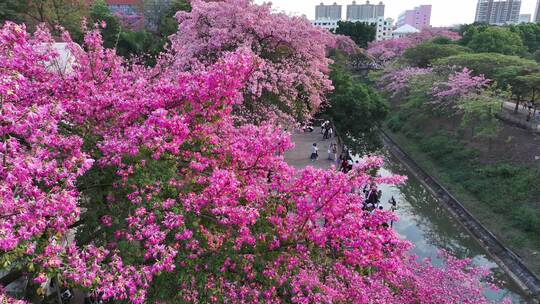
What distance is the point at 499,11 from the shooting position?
14212 cm

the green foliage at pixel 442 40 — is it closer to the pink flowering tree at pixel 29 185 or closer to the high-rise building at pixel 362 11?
the pink flowering tree at pixel 29 185

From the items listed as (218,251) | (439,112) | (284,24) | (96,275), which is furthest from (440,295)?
(439,112)

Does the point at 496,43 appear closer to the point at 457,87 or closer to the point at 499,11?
the point at 457,87

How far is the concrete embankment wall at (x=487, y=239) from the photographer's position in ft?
47.0

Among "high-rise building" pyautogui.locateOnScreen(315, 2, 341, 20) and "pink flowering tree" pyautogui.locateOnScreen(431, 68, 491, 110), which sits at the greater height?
"high-rise building" pyautogui.locateOnScreen(315, 2, 341, 20)

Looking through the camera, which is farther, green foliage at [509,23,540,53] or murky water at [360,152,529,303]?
green foliage at [509,23,540,53]

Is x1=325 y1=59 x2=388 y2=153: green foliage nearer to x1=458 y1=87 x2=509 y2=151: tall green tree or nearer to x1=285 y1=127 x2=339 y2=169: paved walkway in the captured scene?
x1=285 y1=127 x2=339 y2=169: paved walkway

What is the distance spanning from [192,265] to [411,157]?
25162mm

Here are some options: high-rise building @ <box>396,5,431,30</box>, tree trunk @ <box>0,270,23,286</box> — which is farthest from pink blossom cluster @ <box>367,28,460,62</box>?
high-rise building @ <box>396,5,431,30</box>

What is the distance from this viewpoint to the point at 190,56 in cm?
1419

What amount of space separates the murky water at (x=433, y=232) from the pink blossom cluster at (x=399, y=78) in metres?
12.0

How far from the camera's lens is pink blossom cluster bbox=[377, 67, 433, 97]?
32.8 meters

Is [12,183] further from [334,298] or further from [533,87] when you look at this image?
[533,87]

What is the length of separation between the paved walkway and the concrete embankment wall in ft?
21.1
